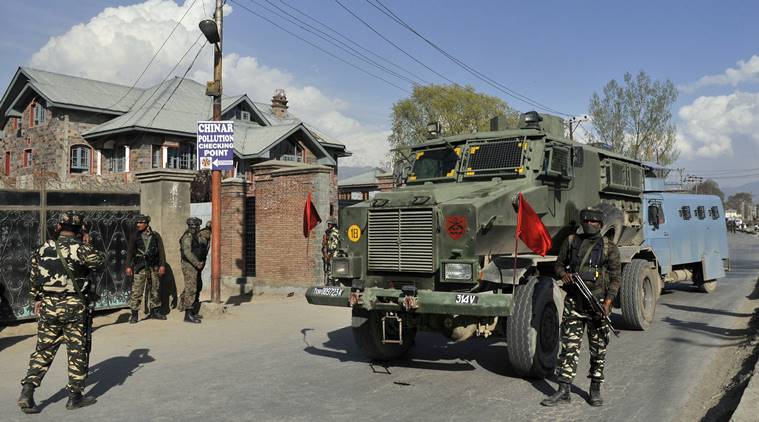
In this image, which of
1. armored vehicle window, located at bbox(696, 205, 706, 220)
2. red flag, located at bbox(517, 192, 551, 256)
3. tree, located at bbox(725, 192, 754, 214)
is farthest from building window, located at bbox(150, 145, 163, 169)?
tree, located at bbox(725, 192, 754, 214)

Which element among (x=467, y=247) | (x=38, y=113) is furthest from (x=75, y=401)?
(x=38, y=113)

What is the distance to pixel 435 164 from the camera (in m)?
8.52

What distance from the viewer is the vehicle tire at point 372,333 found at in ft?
23.8

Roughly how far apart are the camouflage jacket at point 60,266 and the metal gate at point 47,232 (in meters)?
3.28

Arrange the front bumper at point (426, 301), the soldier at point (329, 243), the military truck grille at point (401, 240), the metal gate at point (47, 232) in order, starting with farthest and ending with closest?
the soldier at point (329, 243) → the metal gate at point (47, 232) → the military truck grille at point (401, 240) → the front bumper at point (426, 301)

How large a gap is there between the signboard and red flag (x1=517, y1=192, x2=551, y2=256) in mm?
6234

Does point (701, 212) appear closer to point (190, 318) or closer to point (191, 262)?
point (191, 262)

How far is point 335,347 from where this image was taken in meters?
8.57

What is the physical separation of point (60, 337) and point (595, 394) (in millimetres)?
4900

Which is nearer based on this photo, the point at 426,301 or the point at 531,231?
the point at 426,301

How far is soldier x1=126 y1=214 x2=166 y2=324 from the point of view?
1007 centimetres

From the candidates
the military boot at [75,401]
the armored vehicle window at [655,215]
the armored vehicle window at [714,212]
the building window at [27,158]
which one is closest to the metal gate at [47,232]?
the military boot at [75,401]

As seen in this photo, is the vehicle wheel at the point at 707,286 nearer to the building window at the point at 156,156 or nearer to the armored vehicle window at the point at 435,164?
the armored vehicle window at the point at 435,164

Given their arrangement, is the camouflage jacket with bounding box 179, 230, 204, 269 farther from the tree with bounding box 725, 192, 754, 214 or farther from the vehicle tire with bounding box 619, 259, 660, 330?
the tree with bounding box 725, 192, 754, 214
